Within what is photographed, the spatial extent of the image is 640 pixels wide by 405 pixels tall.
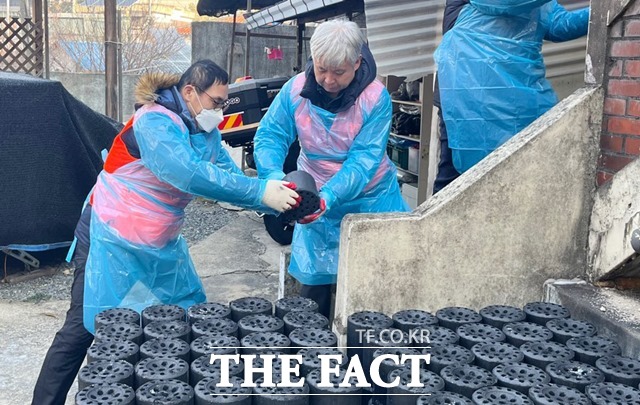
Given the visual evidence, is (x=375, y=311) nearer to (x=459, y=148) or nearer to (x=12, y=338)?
(x=459, y=148)

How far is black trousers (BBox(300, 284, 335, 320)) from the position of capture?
12.0 ft

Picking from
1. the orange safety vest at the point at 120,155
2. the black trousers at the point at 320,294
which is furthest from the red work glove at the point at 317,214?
the orange safety vest at the point at 120,155

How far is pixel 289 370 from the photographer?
2.24 m

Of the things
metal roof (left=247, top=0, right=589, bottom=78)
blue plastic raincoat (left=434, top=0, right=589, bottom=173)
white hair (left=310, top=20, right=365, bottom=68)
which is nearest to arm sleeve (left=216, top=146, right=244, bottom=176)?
white hair (left=310, top=20, right=365, bottom=68)

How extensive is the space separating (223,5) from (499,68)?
9.65 metres

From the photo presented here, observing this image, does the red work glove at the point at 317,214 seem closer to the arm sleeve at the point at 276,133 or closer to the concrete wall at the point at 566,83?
the arm sleeve at the point at 276,133

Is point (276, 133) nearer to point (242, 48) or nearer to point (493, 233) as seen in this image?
point (493, 233)

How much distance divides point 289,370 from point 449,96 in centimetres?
224

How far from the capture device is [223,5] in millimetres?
12656

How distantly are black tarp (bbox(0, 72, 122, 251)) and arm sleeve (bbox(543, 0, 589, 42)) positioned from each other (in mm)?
3951

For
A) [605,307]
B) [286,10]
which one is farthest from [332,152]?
[286,10]

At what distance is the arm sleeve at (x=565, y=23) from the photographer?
3.74 meters

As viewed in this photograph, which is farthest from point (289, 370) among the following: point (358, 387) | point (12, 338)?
point (12, 338)

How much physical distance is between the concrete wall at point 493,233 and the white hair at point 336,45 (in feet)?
2.51
